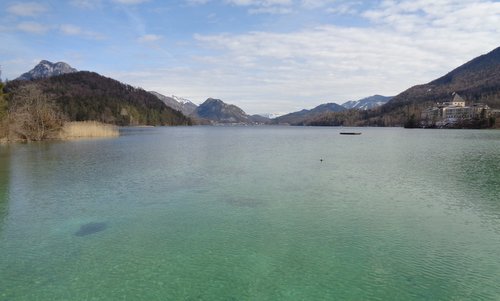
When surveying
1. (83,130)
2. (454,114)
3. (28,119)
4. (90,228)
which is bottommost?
(90,228)

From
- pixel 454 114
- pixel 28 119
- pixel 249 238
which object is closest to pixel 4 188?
pixel 249 238

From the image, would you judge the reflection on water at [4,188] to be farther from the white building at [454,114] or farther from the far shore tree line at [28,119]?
the white building at [454,114]

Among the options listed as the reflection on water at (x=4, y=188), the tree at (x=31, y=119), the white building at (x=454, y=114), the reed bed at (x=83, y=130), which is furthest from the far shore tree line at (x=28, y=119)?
the white building at (x=454, y=114)

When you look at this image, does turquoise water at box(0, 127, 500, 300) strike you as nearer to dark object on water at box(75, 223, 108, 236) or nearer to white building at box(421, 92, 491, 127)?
dark object on water at box(75, 223, 108, 236)

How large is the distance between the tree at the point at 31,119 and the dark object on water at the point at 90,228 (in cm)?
5461

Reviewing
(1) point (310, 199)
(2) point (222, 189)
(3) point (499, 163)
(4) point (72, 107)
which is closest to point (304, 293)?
(1) point (310, 199)

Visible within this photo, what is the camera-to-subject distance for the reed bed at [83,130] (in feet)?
237

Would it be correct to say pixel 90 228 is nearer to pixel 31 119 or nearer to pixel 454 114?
pixel 31 119

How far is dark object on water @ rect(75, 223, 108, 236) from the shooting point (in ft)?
47.6

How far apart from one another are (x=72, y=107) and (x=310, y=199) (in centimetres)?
17222

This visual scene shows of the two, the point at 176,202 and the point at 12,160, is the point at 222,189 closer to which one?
the point at 176,202

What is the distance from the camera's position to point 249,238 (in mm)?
13938

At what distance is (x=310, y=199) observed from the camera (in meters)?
20.1

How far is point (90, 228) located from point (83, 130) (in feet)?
227
